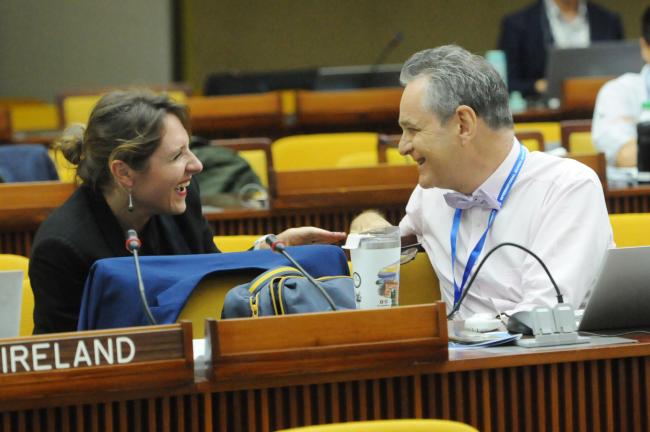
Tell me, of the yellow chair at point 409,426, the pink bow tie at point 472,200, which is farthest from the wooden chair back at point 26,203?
the yellow chair at point 409,426

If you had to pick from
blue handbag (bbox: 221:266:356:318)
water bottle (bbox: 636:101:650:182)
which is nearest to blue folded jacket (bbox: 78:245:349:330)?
blue handbag (bbox: 221:266:356:318)

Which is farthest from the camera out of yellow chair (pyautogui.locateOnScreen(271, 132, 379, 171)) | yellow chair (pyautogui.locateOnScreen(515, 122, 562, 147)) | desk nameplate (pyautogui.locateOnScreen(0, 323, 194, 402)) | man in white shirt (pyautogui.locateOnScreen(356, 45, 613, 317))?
yellow chair (pyautogui.locateOnScreen(515, 122, 562, 147))

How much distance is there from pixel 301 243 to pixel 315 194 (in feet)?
4.22

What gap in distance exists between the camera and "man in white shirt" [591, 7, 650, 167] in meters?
4.79

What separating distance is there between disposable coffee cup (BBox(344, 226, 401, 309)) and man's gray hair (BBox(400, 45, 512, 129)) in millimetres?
461

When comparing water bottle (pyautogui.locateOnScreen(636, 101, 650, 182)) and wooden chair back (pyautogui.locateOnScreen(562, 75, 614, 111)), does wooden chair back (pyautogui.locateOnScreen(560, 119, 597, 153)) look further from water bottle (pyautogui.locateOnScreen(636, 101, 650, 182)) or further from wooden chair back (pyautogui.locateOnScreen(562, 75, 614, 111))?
wooden chair back (pyautogui.locateOnScreen(562, 75, 614, 111))

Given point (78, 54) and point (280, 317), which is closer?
point (280, 317)

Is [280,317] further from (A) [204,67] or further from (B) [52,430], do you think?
(A) [204,67]

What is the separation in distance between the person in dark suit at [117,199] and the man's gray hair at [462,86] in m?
0.39

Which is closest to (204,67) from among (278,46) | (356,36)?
(278,46)

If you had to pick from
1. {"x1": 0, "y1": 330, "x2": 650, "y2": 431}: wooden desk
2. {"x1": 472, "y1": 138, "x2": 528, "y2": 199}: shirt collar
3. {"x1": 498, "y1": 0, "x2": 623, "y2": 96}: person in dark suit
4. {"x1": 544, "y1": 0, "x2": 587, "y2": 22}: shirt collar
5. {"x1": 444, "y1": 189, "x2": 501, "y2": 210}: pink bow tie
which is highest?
{"x1": 544, "y1": 0, "x2": 587, "y2": 22}: shirt collar

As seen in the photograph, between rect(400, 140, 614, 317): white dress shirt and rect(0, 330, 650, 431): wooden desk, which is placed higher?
rect(400, 140, 614, 317): white dress shirt

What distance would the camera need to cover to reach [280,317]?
203 centimetres

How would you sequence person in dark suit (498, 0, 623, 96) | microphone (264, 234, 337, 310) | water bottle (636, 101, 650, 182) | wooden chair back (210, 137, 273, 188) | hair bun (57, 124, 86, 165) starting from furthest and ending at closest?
person in dark suit (498, 0, 623, 96), wooden chair back (210, 137, 273, 188), water bottle (636, 101, 650, 182), hair bun (57, 124, 86, 165), microphone (264, 234, 337, 310)
